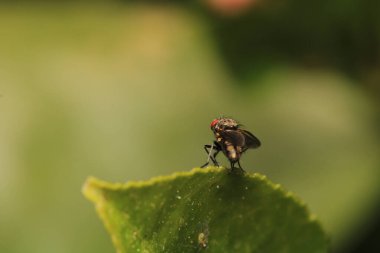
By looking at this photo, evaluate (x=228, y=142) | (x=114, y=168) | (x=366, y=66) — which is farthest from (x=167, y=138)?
(x=228, y=142)

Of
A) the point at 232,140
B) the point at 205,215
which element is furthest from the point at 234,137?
the point at 205,215

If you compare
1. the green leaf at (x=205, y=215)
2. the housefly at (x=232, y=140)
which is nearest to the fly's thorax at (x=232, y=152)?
the housefly at (x=232, y=140)

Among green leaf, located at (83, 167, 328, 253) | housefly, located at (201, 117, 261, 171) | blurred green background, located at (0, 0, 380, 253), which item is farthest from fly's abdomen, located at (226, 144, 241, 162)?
blurred green background, located at (0, 0, 380, 253)

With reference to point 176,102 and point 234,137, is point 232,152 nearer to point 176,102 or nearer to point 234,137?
point 234,137

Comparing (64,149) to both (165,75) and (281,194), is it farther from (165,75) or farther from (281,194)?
(281,194)

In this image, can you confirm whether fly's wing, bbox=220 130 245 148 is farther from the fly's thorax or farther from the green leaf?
the green leaf

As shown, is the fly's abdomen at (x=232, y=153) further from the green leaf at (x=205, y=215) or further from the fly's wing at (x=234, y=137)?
the green leaf at (x=205, y=215)
